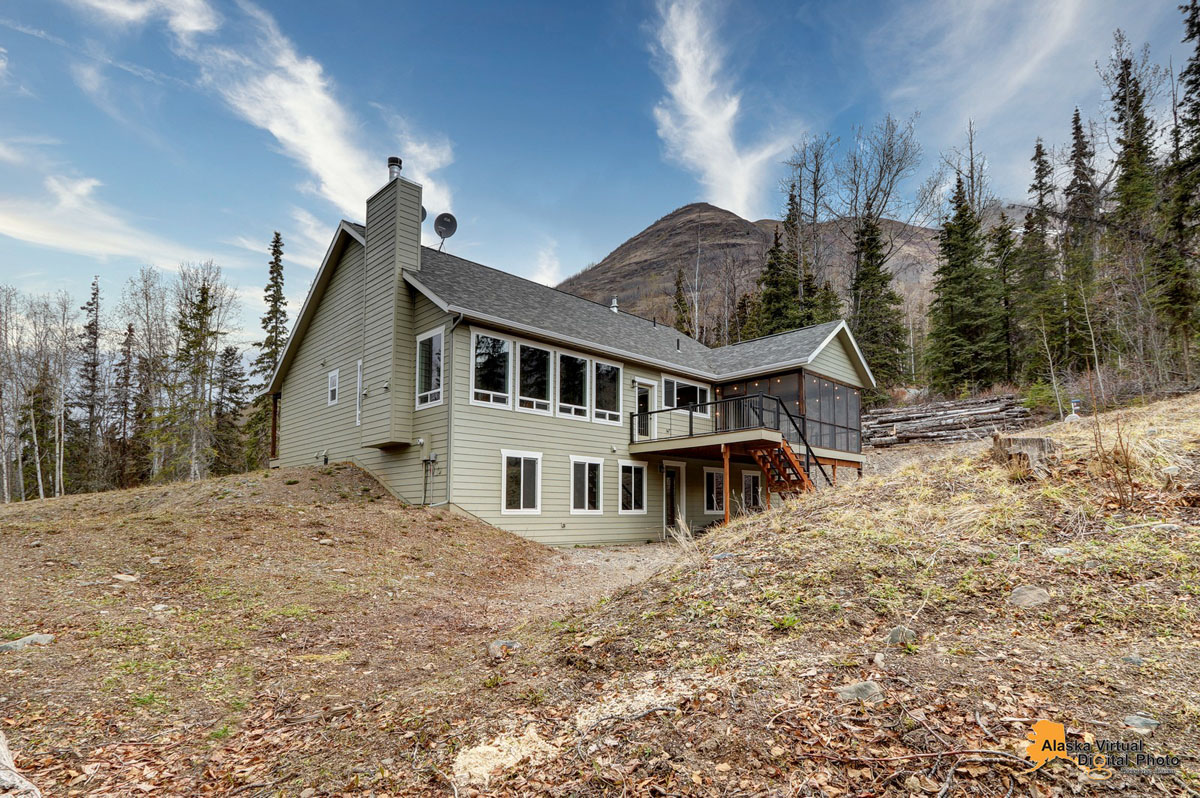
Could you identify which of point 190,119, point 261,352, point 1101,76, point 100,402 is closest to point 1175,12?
point 1101,76

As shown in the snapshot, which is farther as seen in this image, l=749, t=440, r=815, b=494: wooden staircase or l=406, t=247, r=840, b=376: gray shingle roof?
l=749, t=440, r=815, b=494: wooden staircase

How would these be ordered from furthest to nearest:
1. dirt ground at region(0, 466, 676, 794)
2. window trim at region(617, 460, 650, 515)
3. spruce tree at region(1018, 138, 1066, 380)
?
spruce tree at region(1018, 138, 1066, 380) → window trim at region(617, 460, 650, 515) → dirt ground at region(0, 466, 676, 794)

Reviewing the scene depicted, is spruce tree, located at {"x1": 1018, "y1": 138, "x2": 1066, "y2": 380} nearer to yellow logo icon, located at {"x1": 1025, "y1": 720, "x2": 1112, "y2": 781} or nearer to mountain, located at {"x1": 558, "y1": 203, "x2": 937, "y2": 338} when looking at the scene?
mountain, located at {"x1": 558, "y1": 203, "x2": 937, "y2": 338}

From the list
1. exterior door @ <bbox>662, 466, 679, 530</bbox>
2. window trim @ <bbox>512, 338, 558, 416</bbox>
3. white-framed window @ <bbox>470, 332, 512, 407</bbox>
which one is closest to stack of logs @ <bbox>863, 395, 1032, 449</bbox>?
exterior door @ <bbox>662, 466, 679, 530</bbox>

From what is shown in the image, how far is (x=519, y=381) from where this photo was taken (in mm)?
13891

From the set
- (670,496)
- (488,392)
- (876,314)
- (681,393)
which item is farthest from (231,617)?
(876,314)

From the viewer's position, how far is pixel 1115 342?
2234 centimetres

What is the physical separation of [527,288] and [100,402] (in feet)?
90.8

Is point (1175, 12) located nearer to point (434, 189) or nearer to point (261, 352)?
point (434, 189)

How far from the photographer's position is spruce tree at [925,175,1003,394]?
26.0m

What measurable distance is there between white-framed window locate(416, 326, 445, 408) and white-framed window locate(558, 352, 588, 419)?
3067mm

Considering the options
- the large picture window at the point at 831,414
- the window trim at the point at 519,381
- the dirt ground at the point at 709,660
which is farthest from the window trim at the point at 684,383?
the dirt ground at the point at 709,660

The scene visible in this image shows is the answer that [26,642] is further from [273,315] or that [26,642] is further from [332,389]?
[273,315]

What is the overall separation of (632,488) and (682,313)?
1084 inches
